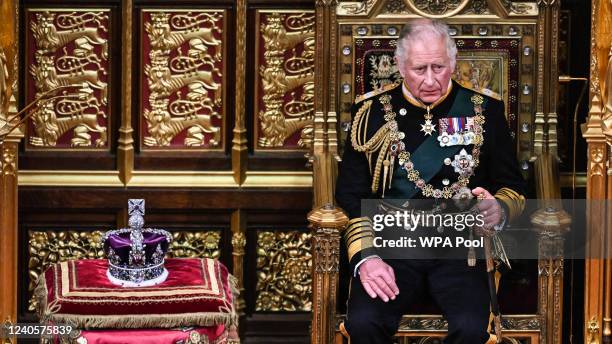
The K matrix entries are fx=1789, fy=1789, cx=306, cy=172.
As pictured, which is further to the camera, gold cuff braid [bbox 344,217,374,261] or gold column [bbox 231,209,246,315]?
gold column [bbox 231,209,246,315]

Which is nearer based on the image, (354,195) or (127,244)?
(127,244)

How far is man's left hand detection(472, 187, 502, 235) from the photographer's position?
25.3 ft

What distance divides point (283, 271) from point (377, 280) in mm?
1279

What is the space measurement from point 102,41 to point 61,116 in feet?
1.37

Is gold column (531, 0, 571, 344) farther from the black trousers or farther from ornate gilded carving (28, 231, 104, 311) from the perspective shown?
ornate gilded carving (28, 231, 104, 311)

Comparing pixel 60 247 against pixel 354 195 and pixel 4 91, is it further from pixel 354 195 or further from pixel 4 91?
pixel 354 195

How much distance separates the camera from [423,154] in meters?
7.89

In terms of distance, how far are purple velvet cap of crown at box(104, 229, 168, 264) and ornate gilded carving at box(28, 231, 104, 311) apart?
1.02m

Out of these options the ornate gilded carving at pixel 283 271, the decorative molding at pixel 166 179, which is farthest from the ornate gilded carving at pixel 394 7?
the ornate gilded carving at pixel 283 271

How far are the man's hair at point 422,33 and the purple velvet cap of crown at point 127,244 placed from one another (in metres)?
1.31

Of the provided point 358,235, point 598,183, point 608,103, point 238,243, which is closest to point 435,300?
→ point 358,235

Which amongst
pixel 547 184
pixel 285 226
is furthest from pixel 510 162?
pixel 285 226

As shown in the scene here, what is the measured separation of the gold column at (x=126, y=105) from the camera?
336 inches

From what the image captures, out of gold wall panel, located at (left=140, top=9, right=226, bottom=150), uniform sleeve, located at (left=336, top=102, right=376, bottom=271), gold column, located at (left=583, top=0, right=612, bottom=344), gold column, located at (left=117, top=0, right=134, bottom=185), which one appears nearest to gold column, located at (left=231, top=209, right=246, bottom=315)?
gold wall panel, located at (left=140, top=9, right=226, bottom=150)
